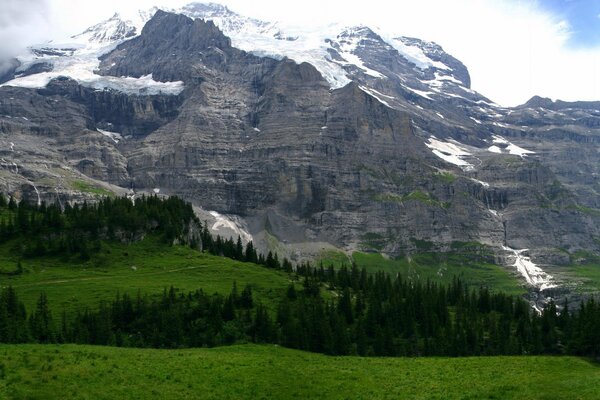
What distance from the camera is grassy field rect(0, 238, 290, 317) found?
11431 centimetres

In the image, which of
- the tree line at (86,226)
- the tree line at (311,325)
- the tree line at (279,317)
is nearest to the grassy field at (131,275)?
the tree line at (86,226)

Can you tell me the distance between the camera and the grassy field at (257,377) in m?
51.2

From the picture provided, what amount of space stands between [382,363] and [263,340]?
30.2 m

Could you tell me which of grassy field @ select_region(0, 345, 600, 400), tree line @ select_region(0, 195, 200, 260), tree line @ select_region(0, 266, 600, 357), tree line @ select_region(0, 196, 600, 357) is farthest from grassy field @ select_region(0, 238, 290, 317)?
grassy field @ select_region(0, 345, 600, 400)

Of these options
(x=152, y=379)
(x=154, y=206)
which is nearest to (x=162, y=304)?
(x=152, y=379)

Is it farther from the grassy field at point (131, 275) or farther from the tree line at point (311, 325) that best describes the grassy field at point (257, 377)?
the grassy field at point (131, 275)

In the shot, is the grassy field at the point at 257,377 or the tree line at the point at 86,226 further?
the tree line at the point at 86,226

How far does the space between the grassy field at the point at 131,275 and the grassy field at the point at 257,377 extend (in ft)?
160

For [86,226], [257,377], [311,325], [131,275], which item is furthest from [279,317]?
[86,226]

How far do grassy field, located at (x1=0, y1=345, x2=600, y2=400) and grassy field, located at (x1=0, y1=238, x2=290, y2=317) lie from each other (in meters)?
48.7

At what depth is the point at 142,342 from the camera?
302 ft

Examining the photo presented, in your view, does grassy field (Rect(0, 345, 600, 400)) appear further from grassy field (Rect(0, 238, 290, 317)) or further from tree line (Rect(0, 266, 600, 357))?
grassy field (Rect(0, 238, 290, 317))

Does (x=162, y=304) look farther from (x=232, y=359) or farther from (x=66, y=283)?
(x=232, y=359)

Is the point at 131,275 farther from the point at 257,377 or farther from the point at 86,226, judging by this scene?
the point at 257,377
